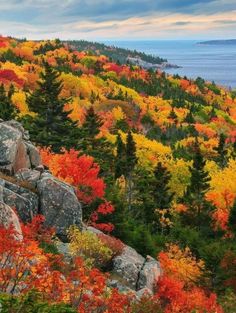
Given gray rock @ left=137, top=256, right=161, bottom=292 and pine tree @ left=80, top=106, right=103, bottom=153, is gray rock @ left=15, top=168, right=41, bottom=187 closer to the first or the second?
gray rock @ left=137, top=256, right=161, bottom=292

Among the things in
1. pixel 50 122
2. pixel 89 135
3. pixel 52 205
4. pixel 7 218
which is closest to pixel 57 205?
pixel 52 205

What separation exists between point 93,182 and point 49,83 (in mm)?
26739

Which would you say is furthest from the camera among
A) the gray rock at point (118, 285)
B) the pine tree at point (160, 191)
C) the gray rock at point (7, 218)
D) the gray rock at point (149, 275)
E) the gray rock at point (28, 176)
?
the pine tree at point (160, 191)

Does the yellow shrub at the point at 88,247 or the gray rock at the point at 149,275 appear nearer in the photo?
the yellow shrub at the point at 88,247

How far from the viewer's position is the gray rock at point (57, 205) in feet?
128

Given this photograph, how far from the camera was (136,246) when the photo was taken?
49094mm

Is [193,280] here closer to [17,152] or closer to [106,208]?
[106,208]

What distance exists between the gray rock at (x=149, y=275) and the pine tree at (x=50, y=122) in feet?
92.1

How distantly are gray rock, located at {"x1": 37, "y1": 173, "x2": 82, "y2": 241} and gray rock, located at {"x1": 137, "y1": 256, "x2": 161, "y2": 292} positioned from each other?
22.2 ft

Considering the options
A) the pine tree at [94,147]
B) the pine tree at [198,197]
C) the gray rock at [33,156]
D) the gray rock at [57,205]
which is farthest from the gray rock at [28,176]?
the pine tree at [198,197]

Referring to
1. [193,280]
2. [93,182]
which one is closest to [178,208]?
[193,280]

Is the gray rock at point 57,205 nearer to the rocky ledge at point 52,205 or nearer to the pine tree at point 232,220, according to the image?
the rocky ledge at point 52,205

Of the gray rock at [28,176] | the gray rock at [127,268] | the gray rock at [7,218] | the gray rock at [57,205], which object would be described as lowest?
the gray rock at [127,268]

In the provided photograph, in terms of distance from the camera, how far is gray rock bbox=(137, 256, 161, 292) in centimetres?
3888
